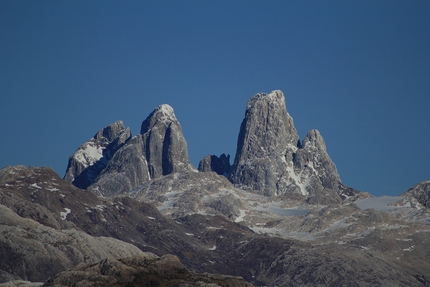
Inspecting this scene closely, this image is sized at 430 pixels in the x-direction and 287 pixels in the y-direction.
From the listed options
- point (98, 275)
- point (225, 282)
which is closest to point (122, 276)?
point (98, 275)

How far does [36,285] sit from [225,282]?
4464 cm

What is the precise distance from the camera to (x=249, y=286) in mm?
179000

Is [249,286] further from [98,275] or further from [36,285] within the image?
[36,285]

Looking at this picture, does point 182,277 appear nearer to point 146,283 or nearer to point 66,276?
point 146,283

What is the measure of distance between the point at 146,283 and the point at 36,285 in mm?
33998

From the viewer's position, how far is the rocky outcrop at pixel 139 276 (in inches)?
6668

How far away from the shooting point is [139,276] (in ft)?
571

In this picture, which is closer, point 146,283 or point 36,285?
point 146,283

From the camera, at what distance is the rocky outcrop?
16938cm

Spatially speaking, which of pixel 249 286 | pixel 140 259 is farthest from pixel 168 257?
pixel 249 286

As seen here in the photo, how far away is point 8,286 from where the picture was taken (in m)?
184

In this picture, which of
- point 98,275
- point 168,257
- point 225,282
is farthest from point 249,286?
point 98,275

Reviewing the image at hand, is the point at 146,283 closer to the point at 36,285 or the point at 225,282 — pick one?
the point at 225,282

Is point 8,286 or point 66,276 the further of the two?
point 8,286
